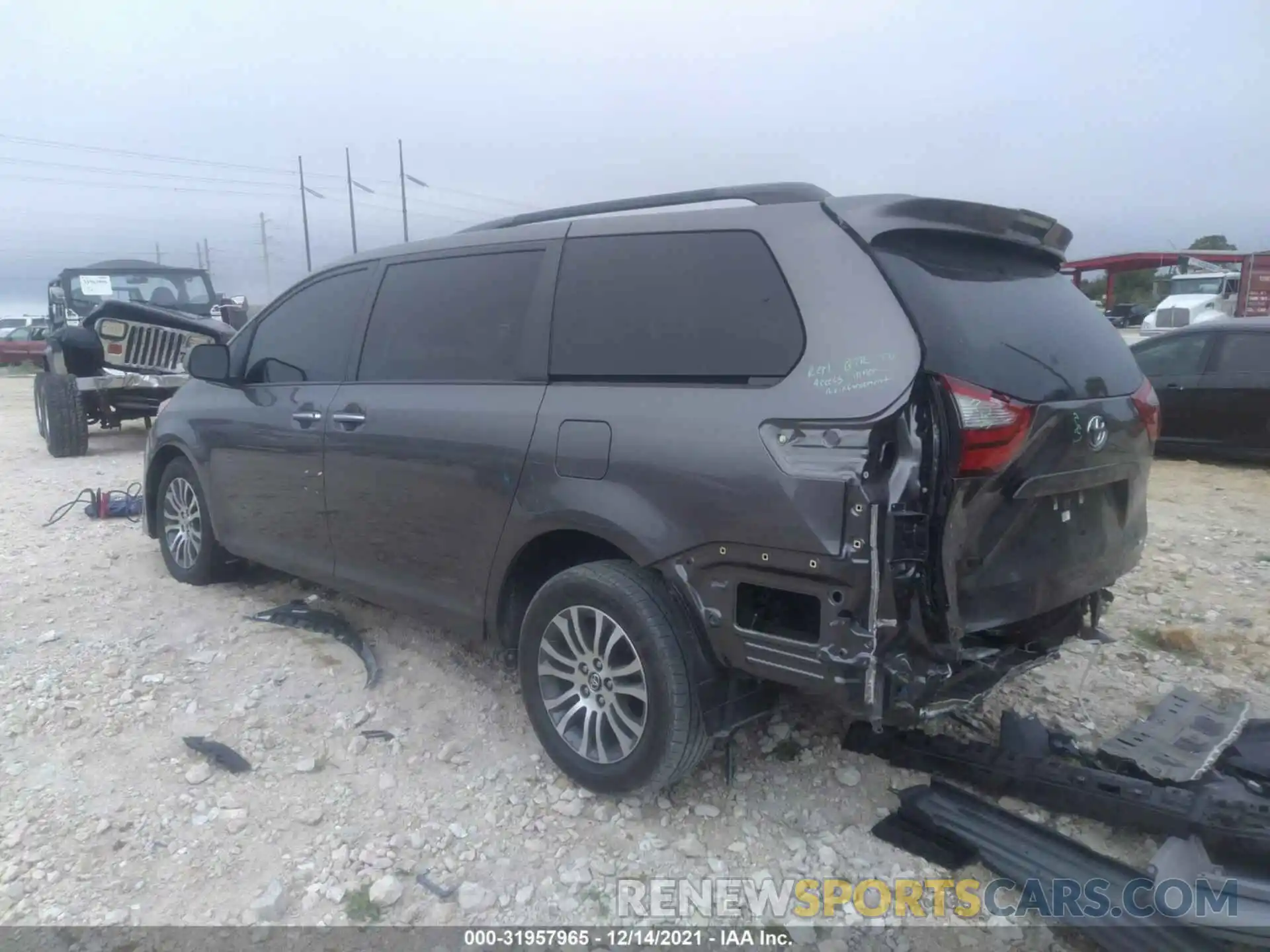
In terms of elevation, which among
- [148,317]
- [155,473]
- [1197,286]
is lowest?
[155,473]

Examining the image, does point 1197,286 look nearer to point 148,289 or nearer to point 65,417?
point 148,289

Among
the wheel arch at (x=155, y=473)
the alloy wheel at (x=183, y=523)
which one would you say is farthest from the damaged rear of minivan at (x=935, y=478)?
the wheel arch at (x=155, y=473)

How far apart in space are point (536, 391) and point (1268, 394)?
7.93 m

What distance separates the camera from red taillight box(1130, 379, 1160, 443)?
324 cm

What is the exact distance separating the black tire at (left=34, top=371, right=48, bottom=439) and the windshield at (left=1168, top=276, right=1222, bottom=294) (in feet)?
86.3

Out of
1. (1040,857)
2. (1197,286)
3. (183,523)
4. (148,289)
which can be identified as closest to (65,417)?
(148,289)

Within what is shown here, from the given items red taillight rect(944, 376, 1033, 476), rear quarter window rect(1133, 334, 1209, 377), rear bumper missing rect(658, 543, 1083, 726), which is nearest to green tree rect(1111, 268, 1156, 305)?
rear quarter window rect(1133, 334, 1209, 377)

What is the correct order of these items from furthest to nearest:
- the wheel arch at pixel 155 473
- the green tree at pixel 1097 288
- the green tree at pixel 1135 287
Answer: the green tree at pixel 1135 287 < the green tree at pixel 1097 288 < the wheel arch at pixel 155 473

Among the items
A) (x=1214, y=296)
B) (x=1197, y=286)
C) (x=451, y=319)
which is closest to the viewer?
(x=451, y=319)

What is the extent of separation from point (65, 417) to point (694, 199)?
953 centimetres

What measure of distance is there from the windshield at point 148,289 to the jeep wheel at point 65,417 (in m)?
3.26

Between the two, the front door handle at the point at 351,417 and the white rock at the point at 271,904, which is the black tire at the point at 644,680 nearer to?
the white rock at the point at 271,904

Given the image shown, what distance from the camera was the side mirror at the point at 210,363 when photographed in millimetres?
4785

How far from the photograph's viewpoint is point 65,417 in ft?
33.9
